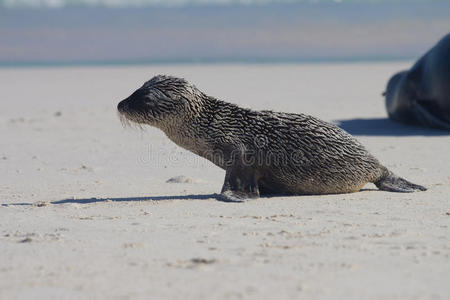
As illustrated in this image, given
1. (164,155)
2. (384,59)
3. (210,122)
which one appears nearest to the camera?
(210,122)

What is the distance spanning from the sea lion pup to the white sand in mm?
189

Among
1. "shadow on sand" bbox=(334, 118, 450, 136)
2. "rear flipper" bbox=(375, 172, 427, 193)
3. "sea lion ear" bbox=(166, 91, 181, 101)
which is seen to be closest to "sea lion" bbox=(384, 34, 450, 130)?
"shadow on sand" bbox=(334, 118, 450, 136)

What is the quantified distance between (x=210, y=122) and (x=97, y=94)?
587 inches

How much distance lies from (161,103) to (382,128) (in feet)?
22.2

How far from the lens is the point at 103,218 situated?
637 cm

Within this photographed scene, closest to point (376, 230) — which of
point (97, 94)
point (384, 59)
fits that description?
point (97, 94)

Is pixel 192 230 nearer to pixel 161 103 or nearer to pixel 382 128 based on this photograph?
pixel 161 103

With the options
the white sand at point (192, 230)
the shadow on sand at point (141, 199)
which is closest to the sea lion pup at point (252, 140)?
the white sand at point (192, 230)

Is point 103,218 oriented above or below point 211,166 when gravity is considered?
A: below

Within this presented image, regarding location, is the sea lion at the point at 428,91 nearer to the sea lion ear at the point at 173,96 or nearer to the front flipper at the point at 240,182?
the front flipper at the point at 240,182

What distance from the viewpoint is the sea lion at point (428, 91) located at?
12.5 m

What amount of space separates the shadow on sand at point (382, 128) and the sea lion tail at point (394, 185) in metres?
4.71

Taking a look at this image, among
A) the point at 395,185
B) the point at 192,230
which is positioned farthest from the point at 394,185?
the point at 192,230

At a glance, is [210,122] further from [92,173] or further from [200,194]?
[92,173]
